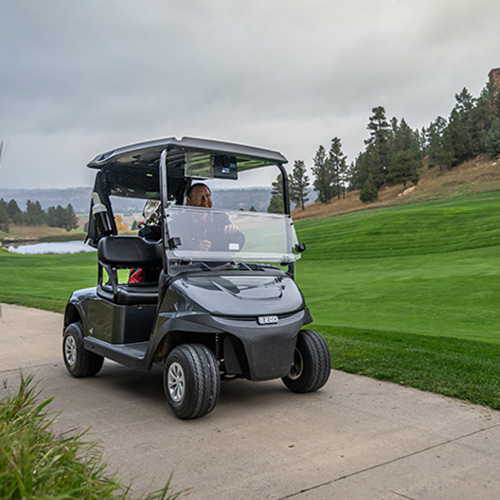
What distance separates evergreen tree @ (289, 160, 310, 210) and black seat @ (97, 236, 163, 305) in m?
86.1

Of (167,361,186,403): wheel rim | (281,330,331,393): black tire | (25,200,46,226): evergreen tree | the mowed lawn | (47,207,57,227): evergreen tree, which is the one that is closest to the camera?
(167,361,186,403): wheel rim

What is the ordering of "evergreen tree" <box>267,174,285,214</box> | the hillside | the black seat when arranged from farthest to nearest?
1. the hillside
2. "evergreen tree" <box>267,174,285,214</box>
3. the black seat

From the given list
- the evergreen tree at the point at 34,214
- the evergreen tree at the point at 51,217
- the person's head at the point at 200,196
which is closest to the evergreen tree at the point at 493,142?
the evergreen tree at the point at 51,217

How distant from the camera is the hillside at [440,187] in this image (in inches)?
2256

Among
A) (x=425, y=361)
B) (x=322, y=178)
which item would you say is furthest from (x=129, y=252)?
(x=322, y=178)

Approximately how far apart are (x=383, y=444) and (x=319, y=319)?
650 cm

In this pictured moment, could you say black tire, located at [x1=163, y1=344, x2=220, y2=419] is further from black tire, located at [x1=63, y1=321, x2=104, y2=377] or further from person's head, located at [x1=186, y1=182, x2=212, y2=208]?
black tire, located at [x1=63, y1=321, x2=104, y2=377]

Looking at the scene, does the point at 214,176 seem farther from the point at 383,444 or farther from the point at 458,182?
the point at 458,182

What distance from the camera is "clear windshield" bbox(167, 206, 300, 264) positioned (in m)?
4.85

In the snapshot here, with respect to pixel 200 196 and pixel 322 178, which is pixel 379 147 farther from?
pixel 200 196

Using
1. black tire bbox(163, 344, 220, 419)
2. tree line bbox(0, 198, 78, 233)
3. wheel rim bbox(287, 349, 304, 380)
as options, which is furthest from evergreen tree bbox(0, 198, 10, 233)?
black tire bbox(163, 344, 220, 419)

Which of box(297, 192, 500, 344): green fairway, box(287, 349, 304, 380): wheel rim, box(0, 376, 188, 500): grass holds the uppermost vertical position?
box(0, 376, 188, 500): grass

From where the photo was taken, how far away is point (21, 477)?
87.9 inches

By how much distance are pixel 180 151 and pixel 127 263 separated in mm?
1278
